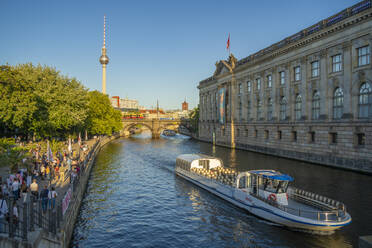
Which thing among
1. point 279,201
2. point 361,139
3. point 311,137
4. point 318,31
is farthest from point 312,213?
point 318,31

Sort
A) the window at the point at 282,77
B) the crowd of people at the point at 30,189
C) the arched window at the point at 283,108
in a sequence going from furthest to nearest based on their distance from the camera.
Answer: the window at the point at 282,77
the arched window at the point at 283,108
the crowd of people at the point at 30,189

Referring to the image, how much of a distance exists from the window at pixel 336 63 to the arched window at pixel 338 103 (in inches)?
119

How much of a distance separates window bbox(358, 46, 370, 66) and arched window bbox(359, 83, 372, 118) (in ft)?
9.40

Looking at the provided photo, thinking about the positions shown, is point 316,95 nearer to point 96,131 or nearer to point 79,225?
point 79,225

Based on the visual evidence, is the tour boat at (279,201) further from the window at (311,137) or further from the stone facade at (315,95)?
the window at (311,137)

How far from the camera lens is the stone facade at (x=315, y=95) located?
37.3 metres

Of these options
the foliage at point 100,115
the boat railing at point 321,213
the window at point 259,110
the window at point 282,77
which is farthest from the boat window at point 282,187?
the foliage at point 100,115

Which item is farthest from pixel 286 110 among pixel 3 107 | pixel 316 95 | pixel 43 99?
pixel 3 107

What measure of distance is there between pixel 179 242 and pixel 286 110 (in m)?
41.2

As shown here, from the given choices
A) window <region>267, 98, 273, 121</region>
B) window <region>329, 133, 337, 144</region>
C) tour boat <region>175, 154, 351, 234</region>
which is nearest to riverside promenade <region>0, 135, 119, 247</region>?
tour boat <region>175, 154, 351, 234</region>

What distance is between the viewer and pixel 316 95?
46344 millimetres

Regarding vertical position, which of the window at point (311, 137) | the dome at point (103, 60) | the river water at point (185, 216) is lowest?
the river water at point (185, 216)

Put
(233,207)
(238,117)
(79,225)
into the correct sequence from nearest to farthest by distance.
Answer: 1. (79,225)
2. (233,207)
3. (238,117)

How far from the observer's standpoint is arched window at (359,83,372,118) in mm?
36250
